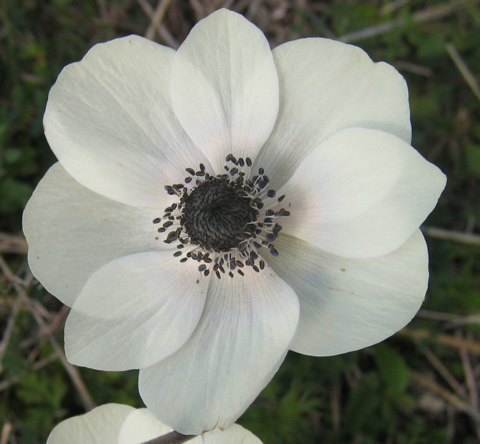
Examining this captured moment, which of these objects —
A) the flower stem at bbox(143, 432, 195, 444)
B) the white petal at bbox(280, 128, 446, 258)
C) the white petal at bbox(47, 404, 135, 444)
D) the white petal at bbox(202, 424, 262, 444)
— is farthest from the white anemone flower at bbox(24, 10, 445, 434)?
the white petal at bbox(47, 404, 135, 444)

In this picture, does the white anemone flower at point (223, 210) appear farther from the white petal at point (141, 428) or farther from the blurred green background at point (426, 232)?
the blurred green background at point (426, 232)

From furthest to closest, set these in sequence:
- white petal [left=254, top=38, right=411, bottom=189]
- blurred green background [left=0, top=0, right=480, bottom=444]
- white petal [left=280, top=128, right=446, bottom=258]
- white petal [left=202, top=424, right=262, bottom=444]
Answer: blurred green background [left=0, top=0, right=480, bottom=444] < white petal [left=202, top=424, right=262, bottom=444] < white petal [left=254, top=38, right=411, bottom=189] < white petal [left=280, top=128, right=446, bottom=258]

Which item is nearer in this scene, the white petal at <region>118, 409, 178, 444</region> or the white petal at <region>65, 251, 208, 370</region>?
the white petal at <region>65, 251, 208, 370</region>

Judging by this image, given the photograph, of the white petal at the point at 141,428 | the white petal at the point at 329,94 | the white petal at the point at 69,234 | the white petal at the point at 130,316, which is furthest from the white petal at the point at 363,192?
the white petal at the point at 141,428

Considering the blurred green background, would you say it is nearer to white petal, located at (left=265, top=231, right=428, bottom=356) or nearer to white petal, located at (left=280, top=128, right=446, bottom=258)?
white petal, located at (left=265, top=231, right=428, bottom=356)

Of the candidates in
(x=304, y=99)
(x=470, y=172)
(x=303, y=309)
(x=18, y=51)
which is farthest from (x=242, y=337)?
(x=18, y=51)

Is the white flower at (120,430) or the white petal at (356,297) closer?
the white petal at (356,297)

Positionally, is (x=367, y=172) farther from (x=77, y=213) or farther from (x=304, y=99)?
(x=77, y=213)
